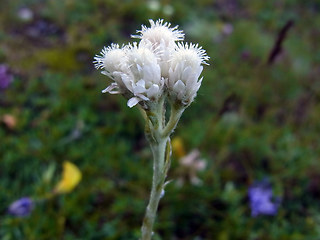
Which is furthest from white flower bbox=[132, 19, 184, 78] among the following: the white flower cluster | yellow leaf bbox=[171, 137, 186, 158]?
yellow leaf bbox=[171, 137, 186, 158]

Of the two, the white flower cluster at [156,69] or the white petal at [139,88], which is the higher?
the white flower cluster at [156,69]

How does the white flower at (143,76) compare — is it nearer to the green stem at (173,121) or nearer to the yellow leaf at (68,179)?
the green stem at (173,121)

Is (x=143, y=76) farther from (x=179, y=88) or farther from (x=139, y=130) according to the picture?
(x=139, y=130)

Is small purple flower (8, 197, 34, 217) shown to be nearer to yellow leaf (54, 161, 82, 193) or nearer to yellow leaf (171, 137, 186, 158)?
yellow leaf (54, 161, 82, 193)

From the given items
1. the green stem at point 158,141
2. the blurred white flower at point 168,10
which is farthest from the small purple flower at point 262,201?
the blurred white flower at point 168,10

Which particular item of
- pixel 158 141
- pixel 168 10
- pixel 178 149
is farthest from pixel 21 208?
pixel 168 10

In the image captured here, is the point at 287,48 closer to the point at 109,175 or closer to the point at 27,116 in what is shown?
the point at 109,175
